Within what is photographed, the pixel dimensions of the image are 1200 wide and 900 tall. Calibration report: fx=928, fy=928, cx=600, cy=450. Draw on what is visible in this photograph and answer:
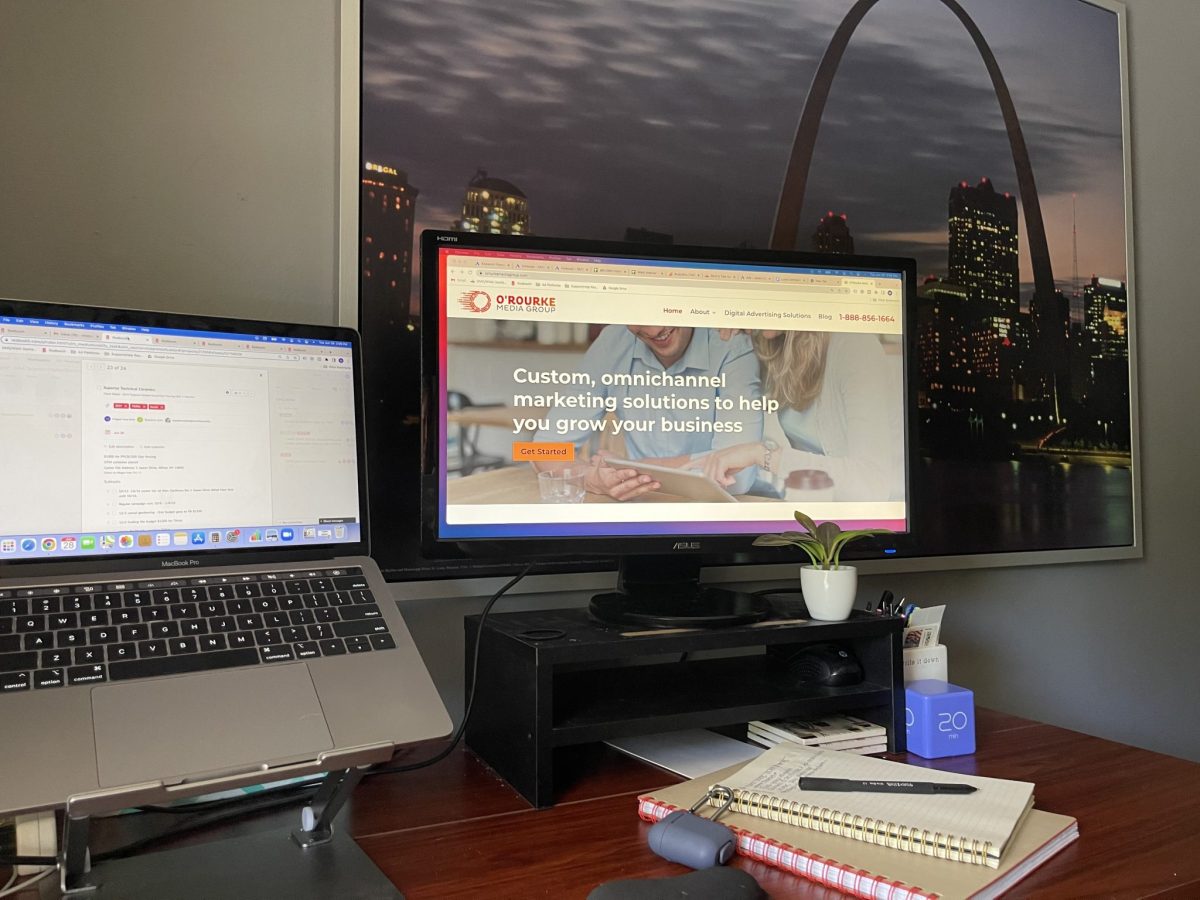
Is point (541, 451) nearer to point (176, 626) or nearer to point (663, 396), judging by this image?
point (663, 396)

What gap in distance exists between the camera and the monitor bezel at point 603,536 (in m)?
1.01

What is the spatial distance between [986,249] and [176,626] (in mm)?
1425

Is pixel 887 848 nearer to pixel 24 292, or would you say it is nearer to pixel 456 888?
pixel 456 888

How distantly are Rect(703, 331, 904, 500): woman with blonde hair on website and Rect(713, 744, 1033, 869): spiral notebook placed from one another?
34cm

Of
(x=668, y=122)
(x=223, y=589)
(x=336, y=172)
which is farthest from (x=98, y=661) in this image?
(x=668, y=122)

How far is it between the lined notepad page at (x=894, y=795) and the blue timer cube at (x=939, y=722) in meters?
0.09

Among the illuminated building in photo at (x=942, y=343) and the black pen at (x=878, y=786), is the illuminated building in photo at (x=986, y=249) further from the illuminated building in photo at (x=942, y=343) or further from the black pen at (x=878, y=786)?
the black pen at (x=878, y=786)

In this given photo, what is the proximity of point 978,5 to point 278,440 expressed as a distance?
1.45 meters

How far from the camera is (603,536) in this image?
3.45 ft

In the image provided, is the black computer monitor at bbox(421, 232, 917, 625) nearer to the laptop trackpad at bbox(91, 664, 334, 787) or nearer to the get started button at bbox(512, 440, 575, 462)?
the get started button at bbox(512, 440, 575, 462)

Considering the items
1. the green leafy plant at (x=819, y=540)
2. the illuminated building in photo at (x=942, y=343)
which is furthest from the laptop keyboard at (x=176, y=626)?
the illuminated building in photo at (x=942, y=343)

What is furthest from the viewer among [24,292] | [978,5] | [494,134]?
[978,5]

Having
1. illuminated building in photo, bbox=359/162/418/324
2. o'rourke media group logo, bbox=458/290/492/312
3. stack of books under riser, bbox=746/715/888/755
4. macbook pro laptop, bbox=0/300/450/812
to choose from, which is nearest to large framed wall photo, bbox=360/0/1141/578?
illuminated building in photo, bbox=359/162/418/324

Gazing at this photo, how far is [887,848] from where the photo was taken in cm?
73
